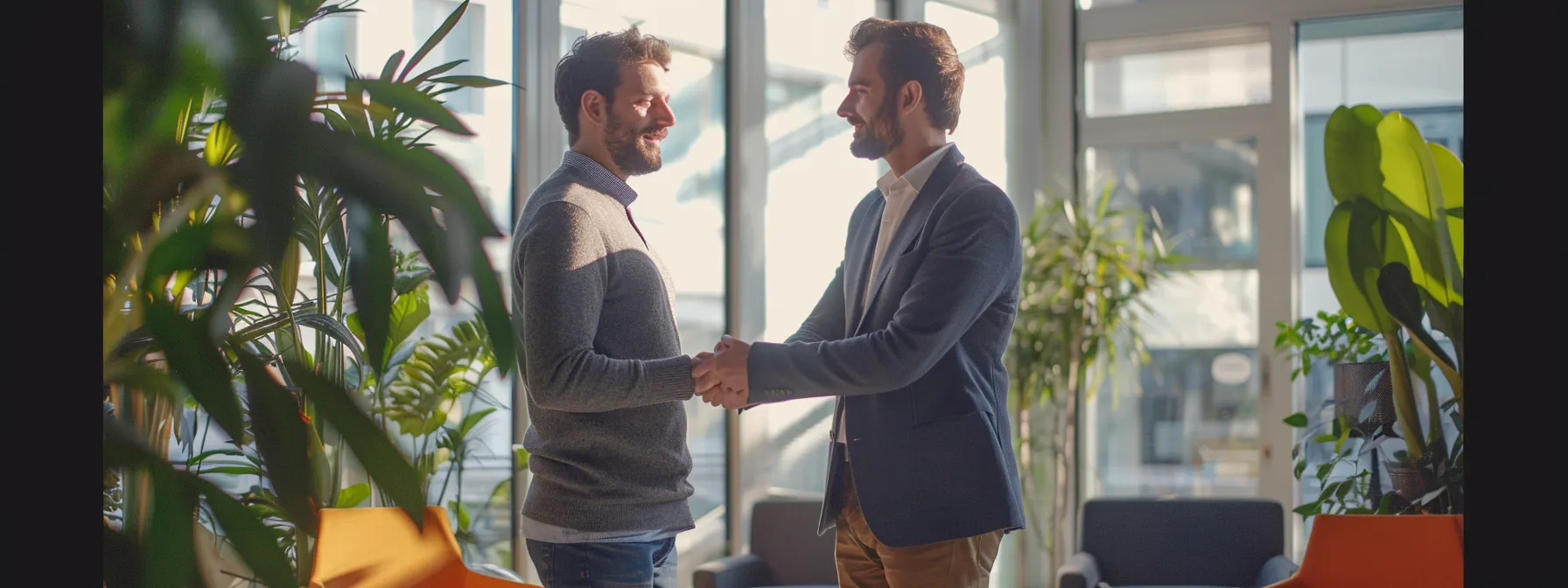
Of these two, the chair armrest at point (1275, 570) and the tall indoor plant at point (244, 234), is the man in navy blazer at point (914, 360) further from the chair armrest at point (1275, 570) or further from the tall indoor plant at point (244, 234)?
the chair armrest at point (1275, 570)

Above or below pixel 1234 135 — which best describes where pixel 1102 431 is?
below

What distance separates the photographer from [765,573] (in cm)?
411

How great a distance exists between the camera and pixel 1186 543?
396 cm

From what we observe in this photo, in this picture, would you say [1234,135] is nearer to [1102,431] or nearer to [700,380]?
[1102,431]

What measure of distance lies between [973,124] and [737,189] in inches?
61.9

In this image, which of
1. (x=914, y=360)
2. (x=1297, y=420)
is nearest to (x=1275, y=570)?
(x=1297, y=420)

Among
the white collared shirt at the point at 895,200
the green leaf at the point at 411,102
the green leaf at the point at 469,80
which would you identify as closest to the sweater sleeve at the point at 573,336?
the white collared shirt at the point at 895,200

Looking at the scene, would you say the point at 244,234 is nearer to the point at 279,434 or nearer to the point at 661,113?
the point at 279,434

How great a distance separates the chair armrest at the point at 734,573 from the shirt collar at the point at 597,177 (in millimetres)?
2151

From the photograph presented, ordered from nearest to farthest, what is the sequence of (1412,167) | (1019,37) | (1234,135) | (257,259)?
(257,259), (1412,167), (1234,135), (1019,37)

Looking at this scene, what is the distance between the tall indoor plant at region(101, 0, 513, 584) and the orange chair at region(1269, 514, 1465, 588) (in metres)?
2.50

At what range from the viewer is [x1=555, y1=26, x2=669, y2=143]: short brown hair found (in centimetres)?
183

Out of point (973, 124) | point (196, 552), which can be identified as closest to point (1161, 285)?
point (973, 124)

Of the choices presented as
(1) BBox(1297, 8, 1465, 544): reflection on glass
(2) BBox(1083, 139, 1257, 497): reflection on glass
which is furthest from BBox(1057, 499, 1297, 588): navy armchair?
(2) BBox(1083, 139, 1257, 497): reflection on glass
